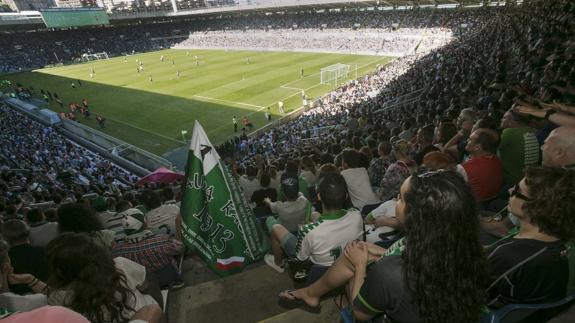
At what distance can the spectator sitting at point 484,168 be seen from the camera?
4.23 metres

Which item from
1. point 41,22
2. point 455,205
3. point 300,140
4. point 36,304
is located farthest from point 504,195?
point 41,22

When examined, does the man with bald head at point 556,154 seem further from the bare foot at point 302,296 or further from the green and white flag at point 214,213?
the green and white flag at point 214,213

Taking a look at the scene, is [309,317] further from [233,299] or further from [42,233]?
[42,233]

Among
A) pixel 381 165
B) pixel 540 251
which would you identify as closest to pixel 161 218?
pixel 381 165

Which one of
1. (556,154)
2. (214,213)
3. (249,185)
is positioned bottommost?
(249,185)

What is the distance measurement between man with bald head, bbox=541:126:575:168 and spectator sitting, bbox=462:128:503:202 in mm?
603

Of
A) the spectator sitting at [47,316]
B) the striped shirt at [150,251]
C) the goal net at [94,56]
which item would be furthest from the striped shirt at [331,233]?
the goal net at [94,56]

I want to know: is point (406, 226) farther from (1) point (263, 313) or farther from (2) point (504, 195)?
(2) point (504, 195)

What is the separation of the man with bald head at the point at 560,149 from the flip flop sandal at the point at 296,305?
301cm

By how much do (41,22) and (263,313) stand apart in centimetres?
8163

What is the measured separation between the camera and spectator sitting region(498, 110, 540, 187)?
457cm

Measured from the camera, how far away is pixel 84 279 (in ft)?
8.27

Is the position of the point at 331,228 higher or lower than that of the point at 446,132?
higher

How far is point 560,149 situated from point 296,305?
3336 mm
